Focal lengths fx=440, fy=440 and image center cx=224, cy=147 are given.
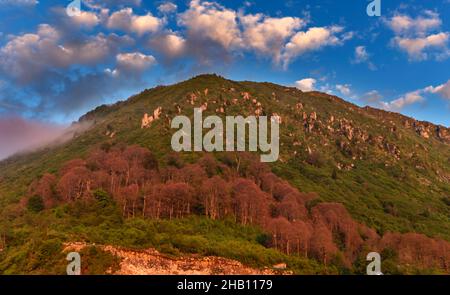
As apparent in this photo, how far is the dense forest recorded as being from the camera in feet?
282

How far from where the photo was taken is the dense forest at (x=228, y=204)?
85.8 metres

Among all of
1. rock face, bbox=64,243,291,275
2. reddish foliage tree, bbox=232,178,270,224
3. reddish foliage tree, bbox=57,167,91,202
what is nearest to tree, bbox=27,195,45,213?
reddish foliage tree, bbox=57,167,91,202

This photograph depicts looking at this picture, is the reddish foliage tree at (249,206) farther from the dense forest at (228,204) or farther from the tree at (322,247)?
the tree at (322,247)

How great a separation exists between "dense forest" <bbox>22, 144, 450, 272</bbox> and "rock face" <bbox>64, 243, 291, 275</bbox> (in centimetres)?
1789

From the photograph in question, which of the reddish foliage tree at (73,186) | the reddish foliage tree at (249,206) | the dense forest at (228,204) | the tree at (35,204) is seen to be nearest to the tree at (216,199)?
the dense forest at (228,204)

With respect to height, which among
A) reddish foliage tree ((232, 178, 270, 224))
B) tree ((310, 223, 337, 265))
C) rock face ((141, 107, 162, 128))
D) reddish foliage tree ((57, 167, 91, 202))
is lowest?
tree ((310, 223, 337, 265))

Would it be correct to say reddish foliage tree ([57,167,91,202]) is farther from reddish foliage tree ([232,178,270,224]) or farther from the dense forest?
reddish foliage tree ([232,178,270,224])

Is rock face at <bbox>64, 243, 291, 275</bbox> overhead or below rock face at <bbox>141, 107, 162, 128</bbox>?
below

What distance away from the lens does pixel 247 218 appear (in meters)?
94.8

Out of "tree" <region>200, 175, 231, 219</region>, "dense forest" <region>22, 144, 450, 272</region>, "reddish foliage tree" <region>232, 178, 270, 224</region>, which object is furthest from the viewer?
"reddish foliage tree" <region>232, 178, 270, 224</region>

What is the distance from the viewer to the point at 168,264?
61938mm

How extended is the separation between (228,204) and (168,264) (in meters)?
35.4

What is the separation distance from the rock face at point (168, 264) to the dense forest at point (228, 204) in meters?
Result: 17.9

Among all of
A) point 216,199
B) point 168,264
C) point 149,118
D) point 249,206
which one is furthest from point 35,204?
point 149,118
